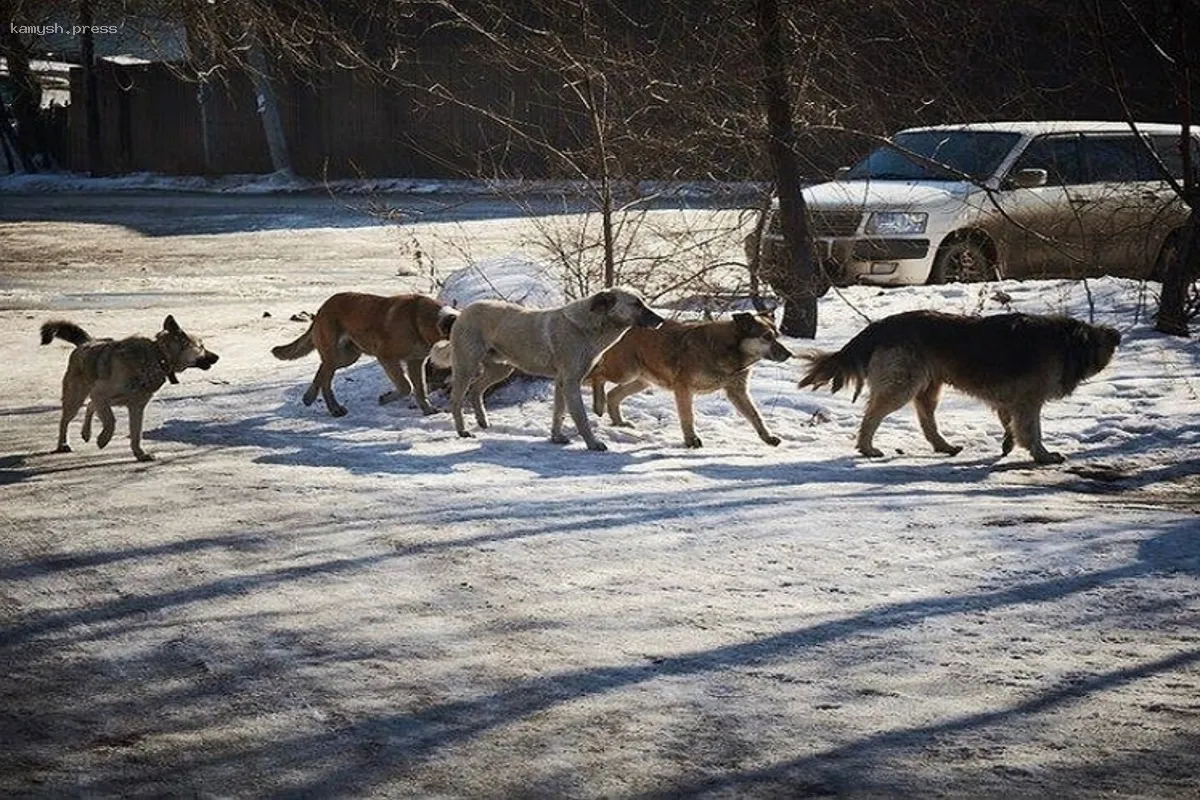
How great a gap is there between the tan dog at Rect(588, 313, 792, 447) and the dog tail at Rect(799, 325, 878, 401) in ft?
0.77

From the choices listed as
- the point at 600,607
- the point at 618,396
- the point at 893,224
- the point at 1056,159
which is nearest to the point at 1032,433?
the point at 618,396

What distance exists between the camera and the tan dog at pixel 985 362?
37.7 feet

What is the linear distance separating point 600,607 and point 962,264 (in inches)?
435

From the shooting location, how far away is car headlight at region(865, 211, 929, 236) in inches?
675

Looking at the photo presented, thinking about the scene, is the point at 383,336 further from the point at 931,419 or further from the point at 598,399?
the point at 931,419

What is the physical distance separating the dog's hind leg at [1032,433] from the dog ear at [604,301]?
2.75 metres

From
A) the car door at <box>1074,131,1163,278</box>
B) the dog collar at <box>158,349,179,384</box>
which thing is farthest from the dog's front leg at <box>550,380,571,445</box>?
the car door at <box>1074,131,1163,278</box>

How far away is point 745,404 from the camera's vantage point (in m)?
12.3

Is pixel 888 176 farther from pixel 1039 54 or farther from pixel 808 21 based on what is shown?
pixel 1039 54

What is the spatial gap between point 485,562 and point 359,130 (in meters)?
37.2

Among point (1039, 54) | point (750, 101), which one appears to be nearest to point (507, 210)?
point (1039, 54)

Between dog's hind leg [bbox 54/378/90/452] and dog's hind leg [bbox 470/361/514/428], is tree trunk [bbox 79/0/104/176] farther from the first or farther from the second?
dog's hind leg [bbox 54/378/90/452]

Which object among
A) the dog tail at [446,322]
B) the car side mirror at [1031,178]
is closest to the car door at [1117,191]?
the car side mirror at [1031,178]

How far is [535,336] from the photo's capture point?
12.2 m
